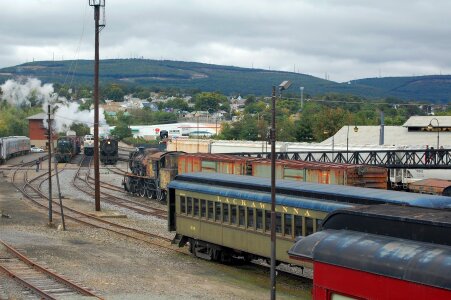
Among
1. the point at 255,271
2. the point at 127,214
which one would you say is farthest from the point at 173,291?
the point at 127,214

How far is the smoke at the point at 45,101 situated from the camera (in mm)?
126188

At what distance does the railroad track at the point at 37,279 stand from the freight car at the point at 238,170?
40.4ft

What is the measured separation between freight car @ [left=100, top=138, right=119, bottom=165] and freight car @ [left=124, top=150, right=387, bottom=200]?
26.7m

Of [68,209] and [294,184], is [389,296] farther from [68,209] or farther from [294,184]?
[68,209]

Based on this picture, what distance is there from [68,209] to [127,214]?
150 inches

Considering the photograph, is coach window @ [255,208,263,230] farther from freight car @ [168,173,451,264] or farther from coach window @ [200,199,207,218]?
coach window @ [200,199,207,218]

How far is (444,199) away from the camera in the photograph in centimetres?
1634

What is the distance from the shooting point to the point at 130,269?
2414cm

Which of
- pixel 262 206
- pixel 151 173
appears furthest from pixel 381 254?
pixel 151 173

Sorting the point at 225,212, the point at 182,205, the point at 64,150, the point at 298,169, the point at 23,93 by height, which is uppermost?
the point at 23,93

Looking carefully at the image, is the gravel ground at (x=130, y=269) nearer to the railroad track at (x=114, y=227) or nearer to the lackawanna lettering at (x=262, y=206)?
the railroad track at (x=114, y=227)

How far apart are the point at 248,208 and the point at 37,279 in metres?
6.58

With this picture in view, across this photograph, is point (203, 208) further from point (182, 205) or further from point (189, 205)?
point (182, 205)

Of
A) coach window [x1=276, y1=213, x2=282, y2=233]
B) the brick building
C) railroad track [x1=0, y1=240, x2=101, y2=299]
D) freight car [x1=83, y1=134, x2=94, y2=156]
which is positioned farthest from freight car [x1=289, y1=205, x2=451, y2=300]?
the brick building
